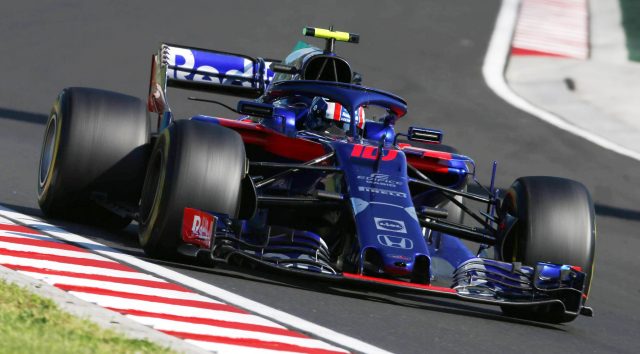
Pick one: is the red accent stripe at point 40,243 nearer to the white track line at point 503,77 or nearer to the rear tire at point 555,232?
the rear tire at point 555,232

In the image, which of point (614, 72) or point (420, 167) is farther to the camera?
point (614, 72)

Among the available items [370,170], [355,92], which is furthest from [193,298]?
[355,92]

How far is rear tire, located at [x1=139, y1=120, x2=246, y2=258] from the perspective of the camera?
8.02m

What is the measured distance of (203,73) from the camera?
11508 mm

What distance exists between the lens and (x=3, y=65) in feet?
Result: 57.9

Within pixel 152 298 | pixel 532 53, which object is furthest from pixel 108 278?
pixel 532 53

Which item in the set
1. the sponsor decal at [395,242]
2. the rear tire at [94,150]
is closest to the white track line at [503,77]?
the rear tire at [94,150]

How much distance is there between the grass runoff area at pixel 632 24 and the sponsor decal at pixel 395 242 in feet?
53.4

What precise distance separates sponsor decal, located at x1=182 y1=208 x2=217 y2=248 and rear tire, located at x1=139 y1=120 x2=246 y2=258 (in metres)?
0.05

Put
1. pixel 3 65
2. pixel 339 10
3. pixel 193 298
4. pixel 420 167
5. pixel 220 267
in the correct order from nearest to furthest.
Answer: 1. pixel 193 298
2. pixel 220 267
3. pixel 420 167
4. pixel 3 65
5. pixel 339 10

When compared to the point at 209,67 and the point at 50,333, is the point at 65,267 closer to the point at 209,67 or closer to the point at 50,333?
the point at 50,333

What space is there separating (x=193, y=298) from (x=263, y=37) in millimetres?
15276

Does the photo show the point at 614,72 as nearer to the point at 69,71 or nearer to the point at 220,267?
the point at 69,71

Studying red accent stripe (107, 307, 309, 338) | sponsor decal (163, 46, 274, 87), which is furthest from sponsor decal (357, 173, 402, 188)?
sponsor decal (163, 46, 274, 87)
